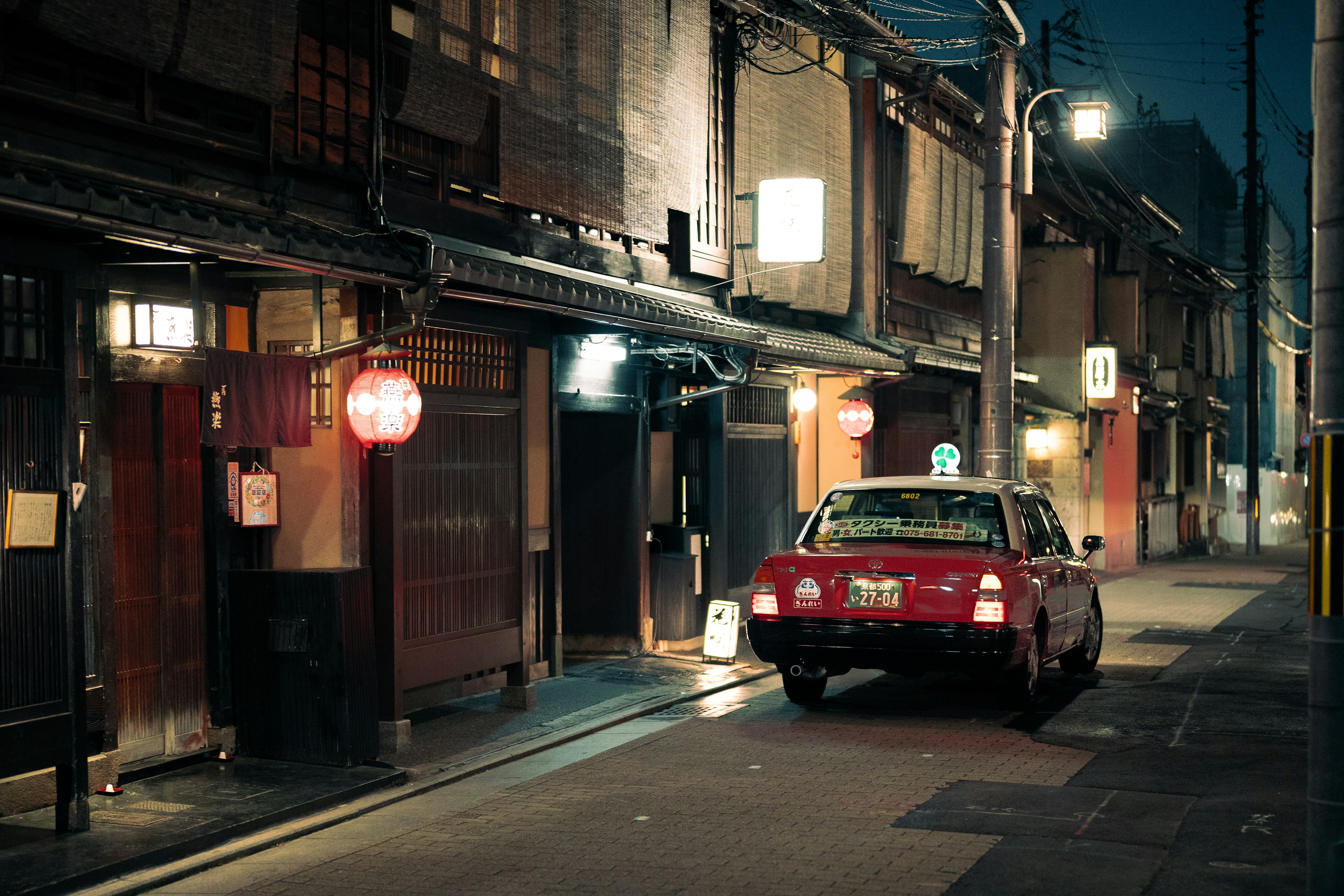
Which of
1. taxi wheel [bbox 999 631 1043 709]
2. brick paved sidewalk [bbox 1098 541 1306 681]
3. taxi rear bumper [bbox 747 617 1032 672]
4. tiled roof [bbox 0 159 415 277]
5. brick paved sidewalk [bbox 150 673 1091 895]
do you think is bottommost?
brick paved sidewalk [bbox 1098 541 1306 681]

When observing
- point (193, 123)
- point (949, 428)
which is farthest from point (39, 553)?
point (949, 428)

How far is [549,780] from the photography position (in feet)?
30.7

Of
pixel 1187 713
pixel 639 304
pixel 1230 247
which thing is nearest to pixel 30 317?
pixel 639 304

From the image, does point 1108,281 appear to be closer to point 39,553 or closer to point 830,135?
point 830,135

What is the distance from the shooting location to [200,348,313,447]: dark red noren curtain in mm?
9031

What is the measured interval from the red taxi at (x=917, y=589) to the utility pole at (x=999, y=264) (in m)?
4.85

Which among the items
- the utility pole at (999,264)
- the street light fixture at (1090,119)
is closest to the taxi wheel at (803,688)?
the utility pole at (999,264)

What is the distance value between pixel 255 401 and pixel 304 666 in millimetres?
1866

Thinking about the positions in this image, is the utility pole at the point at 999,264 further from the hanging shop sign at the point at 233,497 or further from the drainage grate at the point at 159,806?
the drainage grate at the point at 159,806

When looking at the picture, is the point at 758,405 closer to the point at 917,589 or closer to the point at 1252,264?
the point at 917,589

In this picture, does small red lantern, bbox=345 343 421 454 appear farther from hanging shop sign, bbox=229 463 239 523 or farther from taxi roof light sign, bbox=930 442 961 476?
taxi roof light sign, bbox=930 442 961 476

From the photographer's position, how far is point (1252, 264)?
125 ft

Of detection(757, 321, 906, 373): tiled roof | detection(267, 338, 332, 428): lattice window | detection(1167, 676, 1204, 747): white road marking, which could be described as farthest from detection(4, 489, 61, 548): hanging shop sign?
detection(757, 321, 906, 373): tiled roof

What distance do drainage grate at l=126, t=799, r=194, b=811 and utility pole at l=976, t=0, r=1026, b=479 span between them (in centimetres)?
1148
